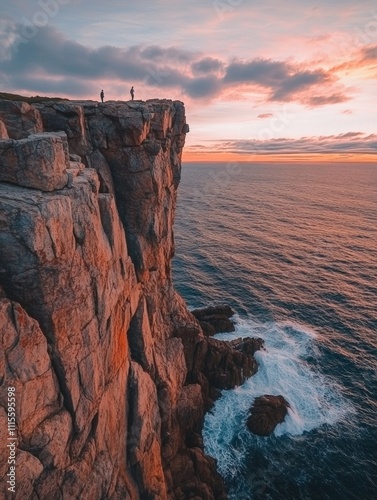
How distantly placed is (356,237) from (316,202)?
64.7 m

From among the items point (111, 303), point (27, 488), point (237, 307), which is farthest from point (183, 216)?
point (27, 488)

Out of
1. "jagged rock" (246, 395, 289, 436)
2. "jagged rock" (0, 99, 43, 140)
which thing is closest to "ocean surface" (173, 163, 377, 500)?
"jagged rock" (246, 395, 289, 436)

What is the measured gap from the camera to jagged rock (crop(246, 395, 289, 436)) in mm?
39594

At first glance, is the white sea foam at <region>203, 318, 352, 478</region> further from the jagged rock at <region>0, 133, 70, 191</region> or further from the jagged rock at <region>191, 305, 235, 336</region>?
the jagged rock at <region>0, 133, 70, 191</region>

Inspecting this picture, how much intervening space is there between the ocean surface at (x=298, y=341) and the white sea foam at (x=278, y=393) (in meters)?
0.13

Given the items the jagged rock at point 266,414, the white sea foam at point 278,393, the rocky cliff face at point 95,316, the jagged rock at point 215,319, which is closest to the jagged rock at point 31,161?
the rocky cliff face at point 95,316

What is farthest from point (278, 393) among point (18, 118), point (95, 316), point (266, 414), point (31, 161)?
point (18, 118)

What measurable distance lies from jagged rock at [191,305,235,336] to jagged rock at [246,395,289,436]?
1412 centimetres

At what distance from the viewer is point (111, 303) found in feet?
78.5

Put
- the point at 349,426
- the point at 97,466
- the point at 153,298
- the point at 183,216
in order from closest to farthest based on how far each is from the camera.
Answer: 1. the point at 97,466
2. the point at 153,298
3. the point at 349,426
4. the point at 183,216

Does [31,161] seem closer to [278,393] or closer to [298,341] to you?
[278,393]

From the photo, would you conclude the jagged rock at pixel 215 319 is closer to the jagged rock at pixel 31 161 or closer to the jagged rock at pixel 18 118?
the jagged rock at pixel 18 118

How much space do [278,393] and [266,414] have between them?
5394mm

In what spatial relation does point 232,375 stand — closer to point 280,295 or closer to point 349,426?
point 349,426
